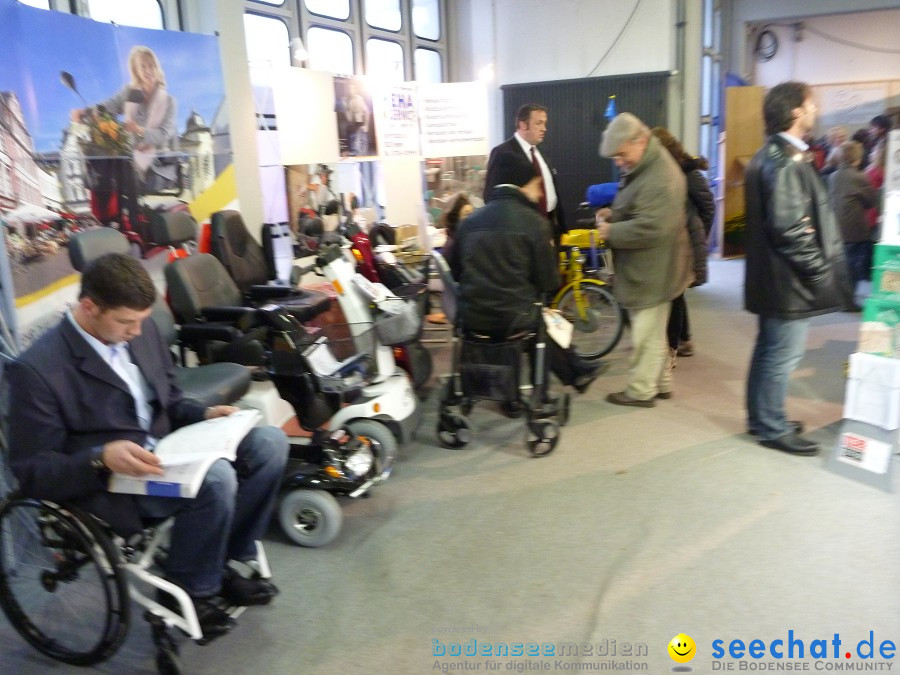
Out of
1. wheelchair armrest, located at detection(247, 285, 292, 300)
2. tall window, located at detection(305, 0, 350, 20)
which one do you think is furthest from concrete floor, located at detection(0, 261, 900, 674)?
tall window, located at detection(305, 0, 350, 20)

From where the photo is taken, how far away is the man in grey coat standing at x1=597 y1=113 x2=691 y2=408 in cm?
379

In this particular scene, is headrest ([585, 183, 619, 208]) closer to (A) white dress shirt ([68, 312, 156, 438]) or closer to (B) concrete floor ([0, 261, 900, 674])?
(B) concrete floor ([0, 261, 900, 674])

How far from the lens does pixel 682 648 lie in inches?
87.0

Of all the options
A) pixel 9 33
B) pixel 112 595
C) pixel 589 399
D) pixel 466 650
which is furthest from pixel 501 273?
pixel 9 33

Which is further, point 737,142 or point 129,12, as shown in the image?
point 737,142

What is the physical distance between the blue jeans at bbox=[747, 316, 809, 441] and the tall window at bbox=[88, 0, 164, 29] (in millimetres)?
3689

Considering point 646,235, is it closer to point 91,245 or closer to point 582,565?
point 582,565

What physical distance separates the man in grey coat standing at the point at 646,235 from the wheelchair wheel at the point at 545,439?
0.79m

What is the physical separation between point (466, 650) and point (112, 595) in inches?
38.3

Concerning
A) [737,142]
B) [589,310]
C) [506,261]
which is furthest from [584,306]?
[737,142]

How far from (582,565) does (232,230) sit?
2625 mm

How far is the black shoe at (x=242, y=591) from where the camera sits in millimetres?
2238

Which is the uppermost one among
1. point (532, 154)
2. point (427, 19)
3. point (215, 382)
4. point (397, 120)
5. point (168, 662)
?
point (427, 19)

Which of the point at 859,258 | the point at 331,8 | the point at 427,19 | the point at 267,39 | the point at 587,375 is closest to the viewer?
the point at 587,375
